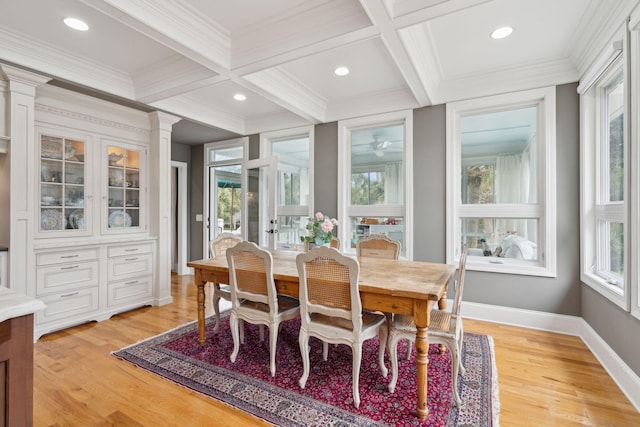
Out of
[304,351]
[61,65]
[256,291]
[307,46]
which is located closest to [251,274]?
[256,291]

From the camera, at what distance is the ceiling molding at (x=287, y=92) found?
10.4 ft

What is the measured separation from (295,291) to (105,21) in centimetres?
249

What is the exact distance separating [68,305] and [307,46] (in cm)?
342

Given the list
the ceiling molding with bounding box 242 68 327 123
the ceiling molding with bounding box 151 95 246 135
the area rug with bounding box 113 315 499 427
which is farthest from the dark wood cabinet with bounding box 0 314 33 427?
the ceiling molding with bounding box 151 95 246 135

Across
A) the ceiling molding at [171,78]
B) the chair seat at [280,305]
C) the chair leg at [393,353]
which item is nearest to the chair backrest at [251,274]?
the chair seat at [280,305]

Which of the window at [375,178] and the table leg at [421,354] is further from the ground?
the window at [375,178]

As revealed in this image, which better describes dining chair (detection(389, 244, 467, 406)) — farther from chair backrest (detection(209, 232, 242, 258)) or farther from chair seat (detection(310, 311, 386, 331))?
chair backrest (detection(209, 232, 242, 258))

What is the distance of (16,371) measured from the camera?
41.8 inches

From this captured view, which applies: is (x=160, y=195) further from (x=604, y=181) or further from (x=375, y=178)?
(x=604, y=181)

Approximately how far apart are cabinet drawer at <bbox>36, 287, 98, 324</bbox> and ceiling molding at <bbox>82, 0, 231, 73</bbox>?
267 cm

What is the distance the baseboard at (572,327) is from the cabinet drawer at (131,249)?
3740 mm

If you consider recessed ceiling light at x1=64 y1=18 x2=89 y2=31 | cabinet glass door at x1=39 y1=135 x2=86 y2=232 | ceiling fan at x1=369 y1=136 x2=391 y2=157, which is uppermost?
recessed ceiling light at x1=64 y1=18 x2=89 y2=31

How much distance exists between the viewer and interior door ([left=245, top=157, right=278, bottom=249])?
461 cm

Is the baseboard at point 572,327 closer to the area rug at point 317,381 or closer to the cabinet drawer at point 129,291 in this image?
the area rug at point 317,381
